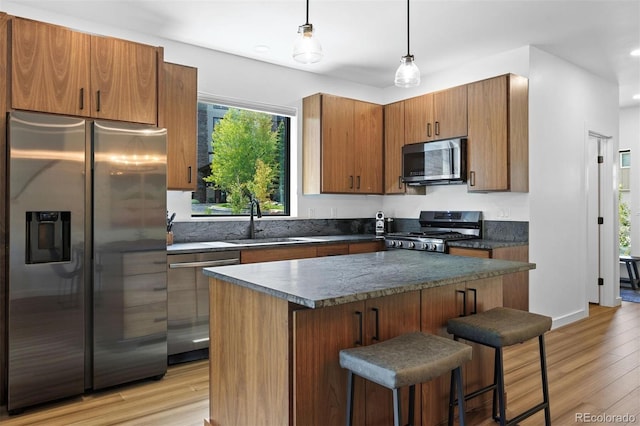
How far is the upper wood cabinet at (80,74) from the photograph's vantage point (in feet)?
8.81

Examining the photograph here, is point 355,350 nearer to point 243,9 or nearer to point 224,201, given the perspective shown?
point 243,9

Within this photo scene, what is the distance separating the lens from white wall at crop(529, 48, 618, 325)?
13.5ft

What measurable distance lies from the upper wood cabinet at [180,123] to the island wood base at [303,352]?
1.60 metres

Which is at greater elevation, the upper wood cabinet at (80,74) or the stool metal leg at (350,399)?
the upper wood cabinet at (80,74)

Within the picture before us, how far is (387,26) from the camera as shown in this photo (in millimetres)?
3594

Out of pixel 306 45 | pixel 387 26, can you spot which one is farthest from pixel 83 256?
pixel 387 26

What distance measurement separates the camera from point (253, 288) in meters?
1.77

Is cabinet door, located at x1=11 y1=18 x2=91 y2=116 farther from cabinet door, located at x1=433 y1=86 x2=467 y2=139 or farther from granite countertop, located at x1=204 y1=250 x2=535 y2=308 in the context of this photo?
cabinet door, located at x1=433 y1=86 x2=467 y2=139

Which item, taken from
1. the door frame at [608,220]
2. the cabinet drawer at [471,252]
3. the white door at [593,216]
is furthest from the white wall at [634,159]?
the cabinet drawer at [471,252]

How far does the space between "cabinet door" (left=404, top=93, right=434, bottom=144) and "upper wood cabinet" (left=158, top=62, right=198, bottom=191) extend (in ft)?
7.65

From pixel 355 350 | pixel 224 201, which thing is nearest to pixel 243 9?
pixel 224 201

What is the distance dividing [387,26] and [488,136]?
138 centimetres

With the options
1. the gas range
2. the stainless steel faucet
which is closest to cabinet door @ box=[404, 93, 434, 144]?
the gas range

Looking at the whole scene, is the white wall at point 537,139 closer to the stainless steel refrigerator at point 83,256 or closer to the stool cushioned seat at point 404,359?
the stainless steel refrigerator at point 83,256
